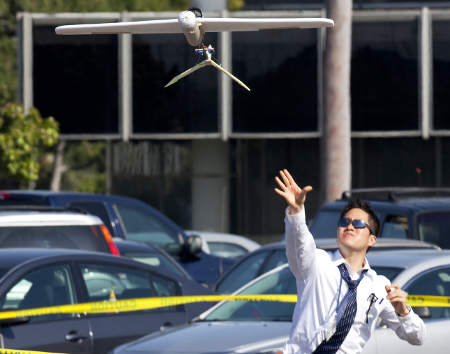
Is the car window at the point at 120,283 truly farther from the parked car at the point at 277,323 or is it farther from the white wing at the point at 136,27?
the white wing at the point at 136,27

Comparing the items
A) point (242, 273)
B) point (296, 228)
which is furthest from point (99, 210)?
point (296, 228)

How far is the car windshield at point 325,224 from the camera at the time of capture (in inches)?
370

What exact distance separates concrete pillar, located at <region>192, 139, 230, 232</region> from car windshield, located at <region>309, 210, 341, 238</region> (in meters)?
9.59

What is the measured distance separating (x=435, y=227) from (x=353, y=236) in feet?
16.8

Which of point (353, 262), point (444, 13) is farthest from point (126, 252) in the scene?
point (444, 13)

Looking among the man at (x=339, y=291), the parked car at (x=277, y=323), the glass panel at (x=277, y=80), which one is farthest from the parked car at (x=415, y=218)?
the glass panel at (x=277, y=80)

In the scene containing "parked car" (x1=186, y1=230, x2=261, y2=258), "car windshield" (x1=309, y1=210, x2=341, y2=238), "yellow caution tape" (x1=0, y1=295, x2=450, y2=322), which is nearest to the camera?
"yellow caution tape" (x1=0, y1=295, x2=450, y2=322)

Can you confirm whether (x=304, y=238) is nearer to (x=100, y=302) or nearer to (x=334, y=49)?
(x=100, y=302)

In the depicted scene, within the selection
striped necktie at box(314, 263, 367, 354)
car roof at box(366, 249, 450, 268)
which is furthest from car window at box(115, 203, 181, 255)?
striped necktie at box(314, 263, 367, 354)

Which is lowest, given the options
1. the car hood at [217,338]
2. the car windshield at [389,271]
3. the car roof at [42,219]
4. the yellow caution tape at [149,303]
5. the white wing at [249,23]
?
the car hood at [217,338]

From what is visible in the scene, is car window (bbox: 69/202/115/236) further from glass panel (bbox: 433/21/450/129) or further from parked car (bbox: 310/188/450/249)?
glass panel (bbox: 433/21/450/129)

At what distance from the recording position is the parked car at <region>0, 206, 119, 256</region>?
7.96 metres

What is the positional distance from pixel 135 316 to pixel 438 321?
2425 mm

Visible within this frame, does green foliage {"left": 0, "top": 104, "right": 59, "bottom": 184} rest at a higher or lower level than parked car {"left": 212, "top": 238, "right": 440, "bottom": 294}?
higher
